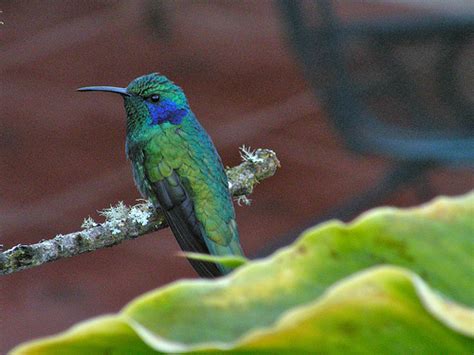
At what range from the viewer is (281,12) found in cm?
283

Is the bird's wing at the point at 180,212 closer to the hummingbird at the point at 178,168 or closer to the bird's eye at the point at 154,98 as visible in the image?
A: the hummingbird at the point at 178,168

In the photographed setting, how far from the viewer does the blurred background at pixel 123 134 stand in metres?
4.82

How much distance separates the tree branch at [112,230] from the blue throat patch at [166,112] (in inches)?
10.8

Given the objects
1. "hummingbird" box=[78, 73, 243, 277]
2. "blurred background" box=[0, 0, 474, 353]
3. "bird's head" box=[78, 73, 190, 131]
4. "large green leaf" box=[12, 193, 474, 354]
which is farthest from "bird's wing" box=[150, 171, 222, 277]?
"blurred background" box=[0, 0, 474, 353]

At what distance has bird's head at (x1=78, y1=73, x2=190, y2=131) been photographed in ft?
6.37

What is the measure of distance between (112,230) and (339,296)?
2.53 feet

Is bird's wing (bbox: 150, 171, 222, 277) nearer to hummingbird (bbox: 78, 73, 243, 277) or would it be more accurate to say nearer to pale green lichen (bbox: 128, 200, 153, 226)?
hummingbird (bbox: 78, 73, 243, 277)

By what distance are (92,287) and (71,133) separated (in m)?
1.33

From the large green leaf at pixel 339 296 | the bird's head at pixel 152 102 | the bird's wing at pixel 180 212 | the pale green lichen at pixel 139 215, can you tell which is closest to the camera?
the large green leaf at pixel 339 296

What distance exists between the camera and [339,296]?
0.54 metres

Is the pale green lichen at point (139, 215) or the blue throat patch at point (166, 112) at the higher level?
the blue throat patch at point (166, 112)


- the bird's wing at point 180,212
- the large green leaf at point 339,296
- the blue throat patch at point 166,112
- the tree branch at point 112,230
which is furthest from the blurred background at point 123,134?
the large green leaf at point 339,296

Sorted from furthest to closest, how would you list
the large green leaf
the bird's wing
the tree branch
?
1. the bird's wing
2. the tree branch
3. the large green leaf

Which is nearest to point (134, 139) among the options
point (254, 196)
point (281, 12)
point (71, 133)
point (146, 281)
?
point (281, 12)
